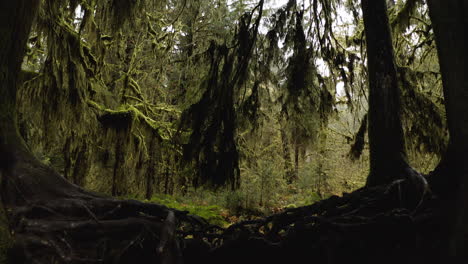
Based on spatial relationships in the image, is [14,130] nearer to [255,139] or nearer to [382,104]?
[382,104]

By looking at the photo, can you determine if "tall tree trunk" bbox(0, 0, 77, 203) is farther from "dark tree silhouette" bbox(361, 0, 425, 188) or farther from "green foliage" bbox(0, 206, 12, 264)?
"dark tree silhouette" bbox(361, 0, 425, 188)

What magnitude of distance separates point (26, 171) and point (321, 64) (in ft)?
12.4

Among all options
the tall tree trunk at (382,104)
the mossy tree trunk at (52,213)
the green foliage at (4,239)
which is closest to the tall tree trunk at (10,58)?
the mossy tree trunk at (52,213)

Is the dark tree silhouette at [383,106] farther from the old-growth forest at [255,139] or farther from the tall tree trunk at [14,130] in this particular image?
the tall tree trunk at [14,130]

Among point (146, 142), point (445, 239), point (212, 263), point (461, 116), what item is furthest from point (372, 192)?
point (146, 142)

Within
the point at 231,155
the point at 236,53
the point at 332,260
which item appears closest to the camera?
the point at 332,260

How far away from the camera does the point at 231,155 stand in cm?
356

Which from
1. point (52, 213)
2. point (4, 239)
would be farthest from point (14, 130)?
point (4, 239)

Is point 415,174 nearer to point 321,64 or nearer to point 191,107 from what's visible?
point 321,64

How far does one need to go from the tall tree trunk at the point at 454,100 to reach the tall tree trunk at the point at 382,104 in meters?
0.46

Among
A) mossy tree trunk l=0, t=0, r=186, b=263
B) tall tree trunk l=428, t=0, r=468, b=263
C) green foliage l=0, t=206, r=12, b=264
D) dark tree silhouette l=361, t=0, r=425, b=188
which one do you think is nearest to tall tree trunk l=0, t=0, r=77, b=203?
mossy tree trunk l=0, t=0, r=186, b=263

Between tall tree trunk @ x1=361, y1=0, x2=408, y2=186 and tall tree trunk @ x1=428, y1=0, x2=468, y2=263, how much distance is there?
460 millimetres

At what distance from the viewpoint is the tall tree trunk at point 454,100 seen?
1724mm

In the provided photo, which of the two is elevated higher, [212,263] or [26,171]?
[26,171]
